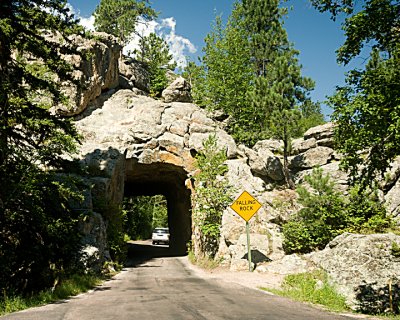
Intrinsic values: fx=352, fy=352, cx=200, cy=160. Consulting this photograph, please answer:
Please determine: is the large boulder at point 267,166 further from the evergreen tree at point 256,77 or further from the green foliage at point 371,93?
the green foliage at point 371,93

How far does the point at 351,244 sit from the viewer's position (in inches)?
424

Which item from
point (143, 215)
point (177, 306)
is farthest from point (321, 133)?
point (143, 215)

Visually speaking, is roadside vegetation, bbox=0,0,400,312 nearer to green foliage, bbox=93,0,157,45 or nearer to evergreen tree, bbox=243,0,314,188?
evergreen tree, bbox=243,0,314,188

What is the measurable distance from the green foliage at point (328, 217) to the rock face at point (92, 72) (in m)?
14.6

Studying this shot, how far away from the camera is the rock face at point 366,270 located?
8898 mm

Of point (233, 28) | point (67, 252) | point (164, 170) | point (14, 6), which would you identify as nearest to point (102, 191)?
point (67, 252)

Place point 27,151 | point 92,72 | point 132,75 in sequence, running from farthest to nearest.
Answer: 1. point 132,75
2. point 92,72
3. point 27,151

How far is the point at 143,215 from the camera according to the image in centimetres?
5159

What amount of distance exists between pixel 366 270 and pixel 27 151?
10.8 meters

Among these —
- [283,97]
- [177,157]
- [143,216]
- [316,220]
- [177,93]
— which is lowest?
[143,216]

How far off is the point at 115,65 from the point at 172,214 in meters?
13.4

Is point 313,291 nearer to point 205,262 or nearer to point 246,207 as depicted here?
point 246,207

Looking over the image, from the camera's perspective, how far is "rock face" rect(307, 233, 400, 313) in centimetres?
890

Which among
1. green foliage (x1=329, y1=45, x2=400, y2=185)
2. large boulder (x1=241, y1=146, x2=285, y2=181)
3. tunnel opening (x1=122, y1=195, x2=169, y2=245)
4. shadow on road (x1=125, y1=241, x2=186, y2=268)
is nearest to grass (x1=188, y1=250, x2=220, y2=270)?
shadow on road (x1=125, y1=241, x2=186, y2=268)
